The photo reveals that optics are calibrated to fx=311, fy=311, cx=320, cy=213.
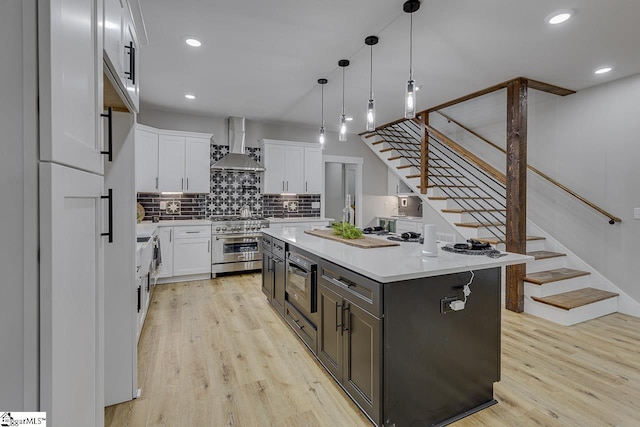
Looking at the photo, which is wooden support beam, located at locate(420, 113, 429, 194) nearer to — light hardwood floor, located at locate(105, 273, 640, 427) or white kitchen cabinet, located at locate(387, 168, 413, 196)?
white kitchen cabinet, located at locate(387, 168, 413, 196)

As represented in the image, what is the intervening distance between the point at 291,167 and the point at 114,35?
4.49 meters

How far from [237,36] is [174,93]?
76.8 inches

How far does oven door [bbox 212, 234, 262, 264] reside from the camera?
4.96 m

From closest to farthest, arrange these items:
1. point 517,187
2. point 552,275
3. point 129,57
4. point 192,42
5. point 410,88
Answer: point 129,57 < point 410,88 < point 192,42 < point 517,187 < point 552,275

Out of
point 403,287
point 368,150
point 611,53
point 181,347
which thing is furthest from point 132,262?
point 368,150

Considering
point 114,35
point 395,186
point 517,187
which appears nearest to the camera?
point 114,35

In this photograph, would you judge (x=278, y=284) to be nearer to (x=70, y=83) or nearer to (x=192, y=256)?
(x=192, y=256)

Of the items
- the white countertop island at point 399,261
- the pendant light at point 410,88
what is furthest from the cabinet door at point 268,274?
the pendant light at point 410,88

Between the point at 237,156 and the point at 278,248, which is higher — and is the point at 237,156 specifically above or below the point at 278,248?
above

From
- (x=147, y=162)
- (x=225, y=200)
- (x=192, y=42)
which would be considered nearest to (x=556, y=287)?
(x=192, y=42)

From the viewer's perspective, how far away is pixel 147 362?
2439mm

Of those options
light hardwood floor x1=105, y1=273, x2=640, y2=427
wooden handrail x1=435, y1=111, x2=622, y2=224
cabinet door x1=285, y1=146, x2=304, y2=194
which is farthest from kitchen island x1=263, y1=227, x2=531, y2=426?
cabinet door x1=285, y1=146, x2=304, y2=194

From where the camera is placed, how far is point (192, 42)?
2.88 m
